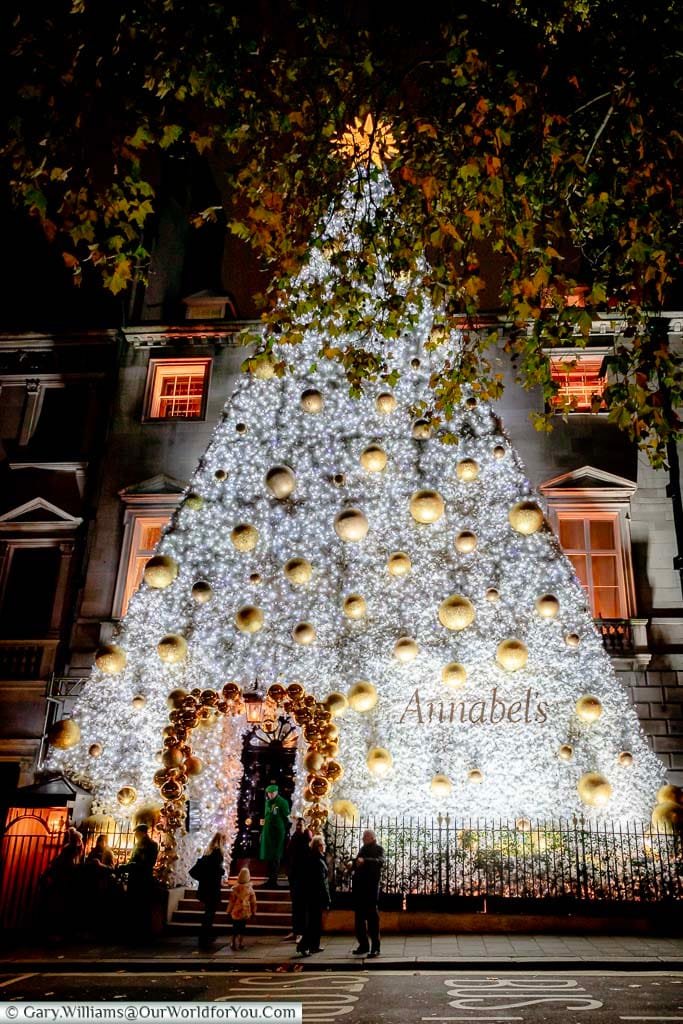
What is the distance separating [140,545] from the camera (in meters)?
18.1

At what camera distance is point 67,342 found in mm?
20094

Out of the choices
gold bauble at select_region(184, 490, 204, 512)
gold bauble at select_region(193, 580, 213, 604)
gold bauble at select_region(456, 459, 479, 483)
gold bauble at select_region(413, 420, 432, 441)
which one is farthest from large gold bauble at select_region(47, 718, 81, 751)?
gold bauble at select_region(456, 459, 479, 483)

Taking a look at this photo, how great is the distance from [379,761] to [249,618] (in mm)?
3437

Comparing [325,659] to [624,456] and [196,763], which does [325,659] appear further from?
[624,456]

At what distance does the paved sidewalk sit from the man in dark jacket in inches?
8.8

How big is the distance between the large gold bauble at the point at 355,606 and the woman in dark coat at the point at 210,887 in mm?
4570

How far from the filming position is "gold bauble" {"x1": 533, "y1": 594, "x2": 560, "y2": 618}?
1326 centimetres

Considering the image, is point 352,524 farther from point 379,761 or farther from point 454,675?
point 379,761

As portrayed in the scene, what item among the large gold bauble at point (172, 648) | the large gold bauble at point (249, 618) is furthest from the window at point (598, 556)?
the large gold bauble at point (172, 648)

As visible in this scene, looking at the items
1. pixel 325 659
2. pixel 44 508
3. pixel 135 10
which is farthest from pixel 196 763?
pixel 135 10

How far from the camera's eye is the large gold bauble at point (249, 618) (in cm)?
1354

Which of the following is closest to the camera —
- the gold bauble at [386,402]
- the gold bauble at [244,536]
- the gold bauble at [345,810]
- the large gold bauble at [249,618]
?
the gold bauble at [345,810]

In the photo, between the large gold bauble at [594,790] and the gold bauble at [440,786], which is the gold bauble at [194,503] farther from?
the large gold bauble at [594,790]

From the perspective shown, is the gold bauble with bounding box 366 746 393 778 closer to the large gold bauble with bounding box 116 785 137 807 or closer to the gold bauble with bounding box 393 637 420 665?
the gold bauble with bounding box 393 637 420 665
